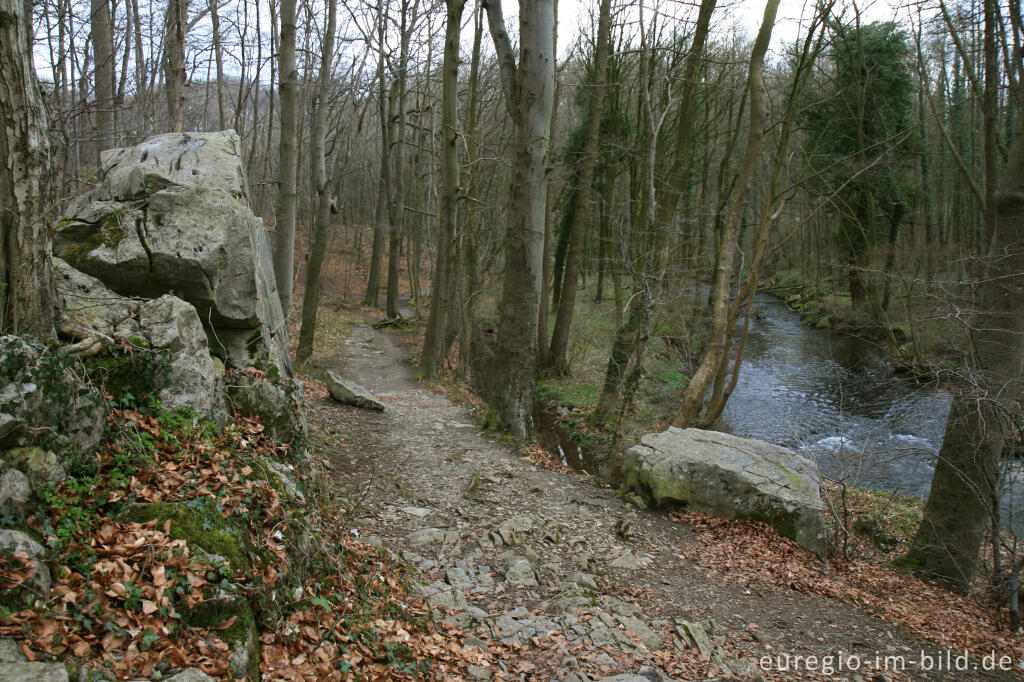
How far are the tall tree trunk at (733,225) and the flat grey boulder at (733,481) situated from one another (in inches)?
109

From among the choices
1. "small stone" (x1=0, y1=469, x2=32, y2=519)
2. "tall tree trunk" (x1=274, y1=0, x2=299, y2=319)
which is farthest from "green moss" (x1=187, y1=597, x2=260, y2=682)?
"tall tree trunk" (x1=274, y1=0, x2=299, y2=319)

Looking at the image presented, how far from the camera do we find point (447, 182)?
480 inches

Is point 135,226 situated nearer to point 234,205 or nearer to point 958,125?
point 234,205

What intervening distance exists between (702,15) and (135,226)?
10.2 m

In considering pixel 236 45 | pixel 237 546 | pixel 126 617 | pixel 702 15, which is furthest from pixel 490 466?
pixel 236 45

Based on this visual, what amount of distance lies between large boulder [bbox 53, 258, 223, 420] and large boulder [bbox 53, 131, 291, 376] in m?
0.38

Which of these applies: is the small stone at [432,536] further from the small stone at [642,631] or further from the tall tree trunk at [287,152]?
the tall tree trunk at [287,152]

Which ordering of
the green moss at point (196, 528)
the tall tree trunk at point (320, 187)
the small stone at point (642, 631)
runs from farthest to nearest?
the tall tree trunk at point (320, 187), the small stone at point (642, 631), the green moss at point (196, 528)

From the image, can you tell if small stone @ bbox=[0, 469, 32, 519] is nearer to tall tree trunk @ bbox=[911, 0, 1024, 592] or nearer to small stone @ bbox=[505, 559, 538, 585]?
small stone @ bbox=[505, 559, 538, 585]

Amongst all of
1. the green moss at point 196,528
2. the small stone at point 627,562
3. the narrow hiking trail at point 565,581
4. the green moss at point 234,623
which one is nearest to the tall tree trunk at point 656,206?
the narrow hiking trail at point 565,581

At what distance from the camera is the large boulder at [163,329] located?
155 inches

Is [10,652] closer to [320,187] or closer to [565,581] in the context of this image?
[565,581]

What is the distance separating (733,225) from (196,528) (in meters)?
9.91

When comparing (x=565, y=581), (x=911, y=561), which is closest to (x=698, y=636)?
(x=565, y=581)
